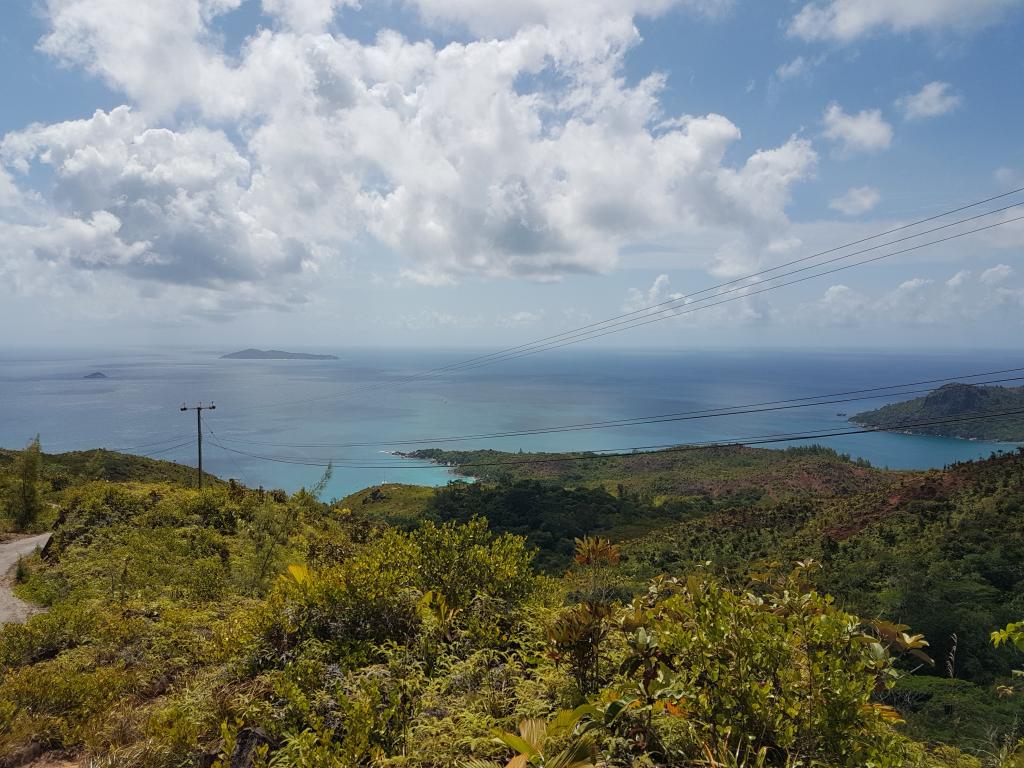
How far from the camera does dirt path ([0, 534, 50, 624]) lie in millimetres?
8530

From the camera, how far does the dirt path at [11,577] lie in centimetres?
853

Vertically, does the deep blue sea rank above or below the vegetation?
below

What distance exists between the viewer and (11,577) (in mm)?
10633

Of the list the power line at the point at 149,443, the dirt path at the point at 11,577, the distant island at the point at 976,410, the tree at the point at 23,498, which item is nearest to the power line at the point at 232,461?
the power line at the point at 149,443

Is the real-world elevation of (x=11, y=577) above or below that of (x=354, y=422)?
above

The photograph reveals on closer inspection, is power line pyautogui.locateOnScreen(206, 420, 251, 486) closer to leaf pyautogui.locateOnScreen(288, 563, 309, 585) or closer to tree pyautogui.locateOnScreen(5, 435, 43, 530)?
tree pyautogui.locateOnScreen(5, 435, 43, 530)

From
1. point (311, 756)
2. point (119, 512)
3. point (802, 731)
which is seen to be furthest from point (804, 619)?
point (119, 512)

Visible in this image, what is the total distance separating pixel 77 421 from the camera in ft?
346

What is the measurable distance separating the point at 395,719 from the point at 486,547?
1.86 m

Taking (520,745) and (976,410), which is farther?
(976,410)

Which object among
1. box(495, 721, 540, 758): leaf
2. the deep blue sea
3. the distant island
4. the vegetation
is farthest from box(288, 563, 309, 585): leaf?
the distant island

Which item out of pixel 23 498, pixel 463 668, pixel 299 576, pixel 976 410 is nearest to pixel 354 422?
pixel 23 498

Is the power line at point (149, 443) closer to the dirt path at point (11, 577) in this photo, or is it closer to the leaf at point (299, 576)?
the dirt path at point (11, 577)

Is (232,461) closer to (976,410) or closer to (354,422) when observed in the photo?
(354,422)
